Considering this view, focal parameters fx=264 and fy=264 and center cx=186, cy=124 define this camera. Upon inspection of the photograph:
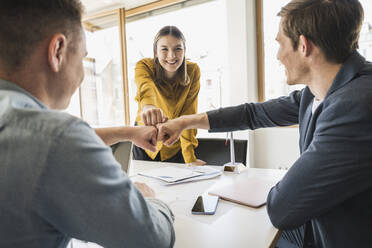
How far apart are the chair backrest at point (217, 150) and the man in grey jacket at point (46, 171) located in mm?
1367

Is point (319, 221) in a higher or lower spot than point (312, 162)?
lower

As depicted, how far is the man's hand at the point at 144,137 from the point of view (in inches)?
56.4

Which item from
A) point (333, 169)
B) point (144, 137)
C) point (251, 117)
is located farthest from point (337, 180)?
point (144, 137)

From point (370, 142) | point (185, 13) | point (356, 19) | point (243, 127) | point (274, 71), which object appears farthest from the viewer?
point (185, 13)

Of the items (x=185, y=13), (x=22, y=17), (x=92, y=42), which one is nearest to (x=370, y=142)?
(x=22, y=17)

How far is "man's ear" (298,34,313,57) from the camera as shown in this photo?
1.03 meters

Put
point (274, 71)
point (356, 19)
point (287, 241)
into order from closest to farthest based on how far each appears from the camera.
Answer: point (356, 19) < point (287, 241) < point (274, 71)

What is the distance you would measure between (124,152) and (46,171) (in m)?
0.88

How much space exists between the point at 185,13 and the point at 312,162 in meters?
3.95

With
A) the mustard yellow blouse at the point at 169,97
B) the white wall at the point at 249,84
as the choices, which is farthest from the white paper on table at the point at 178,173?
the white wall at the point at 249,84

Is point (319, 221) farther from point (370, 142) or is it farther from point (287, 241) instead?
point (287, 241)

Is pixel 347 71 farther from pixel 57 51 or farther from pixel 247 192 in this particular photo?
pixel 57 51

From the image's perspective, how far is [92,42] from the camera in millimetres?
5332

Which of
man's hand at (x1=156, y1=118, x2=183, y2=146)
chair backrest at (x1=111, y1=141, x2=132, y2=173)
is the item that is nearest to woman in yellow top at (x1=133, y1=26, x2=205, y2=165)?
man's hand at (x1=156, y1=118, x2=183, y2=146)
